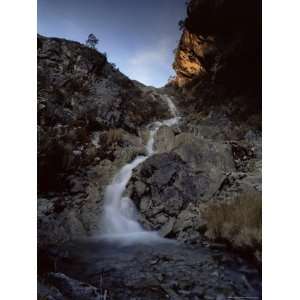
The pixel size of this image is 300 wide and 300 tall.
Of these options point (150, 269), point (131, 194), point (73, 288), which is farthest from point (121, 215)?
point (73, 288)

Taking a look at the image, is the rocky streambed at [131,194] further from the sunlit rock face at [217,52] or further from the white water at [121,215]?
the sunlit rock face at [217,52]

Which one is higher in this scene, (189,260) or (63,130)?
(63,130)

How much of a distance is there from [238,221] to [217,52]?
8.46 m

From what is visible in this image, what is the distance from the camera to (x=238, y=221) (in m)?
3.71

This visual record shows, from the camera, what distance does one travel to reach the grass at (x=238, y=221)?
11.0 feet

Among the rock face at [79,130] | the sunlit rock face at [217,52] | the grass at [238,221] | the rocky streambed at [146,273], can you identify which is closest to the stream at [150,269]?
the rocky streambed at [146,273]

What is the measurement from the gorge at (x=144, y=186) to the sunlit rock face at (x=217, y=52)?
6 cm
